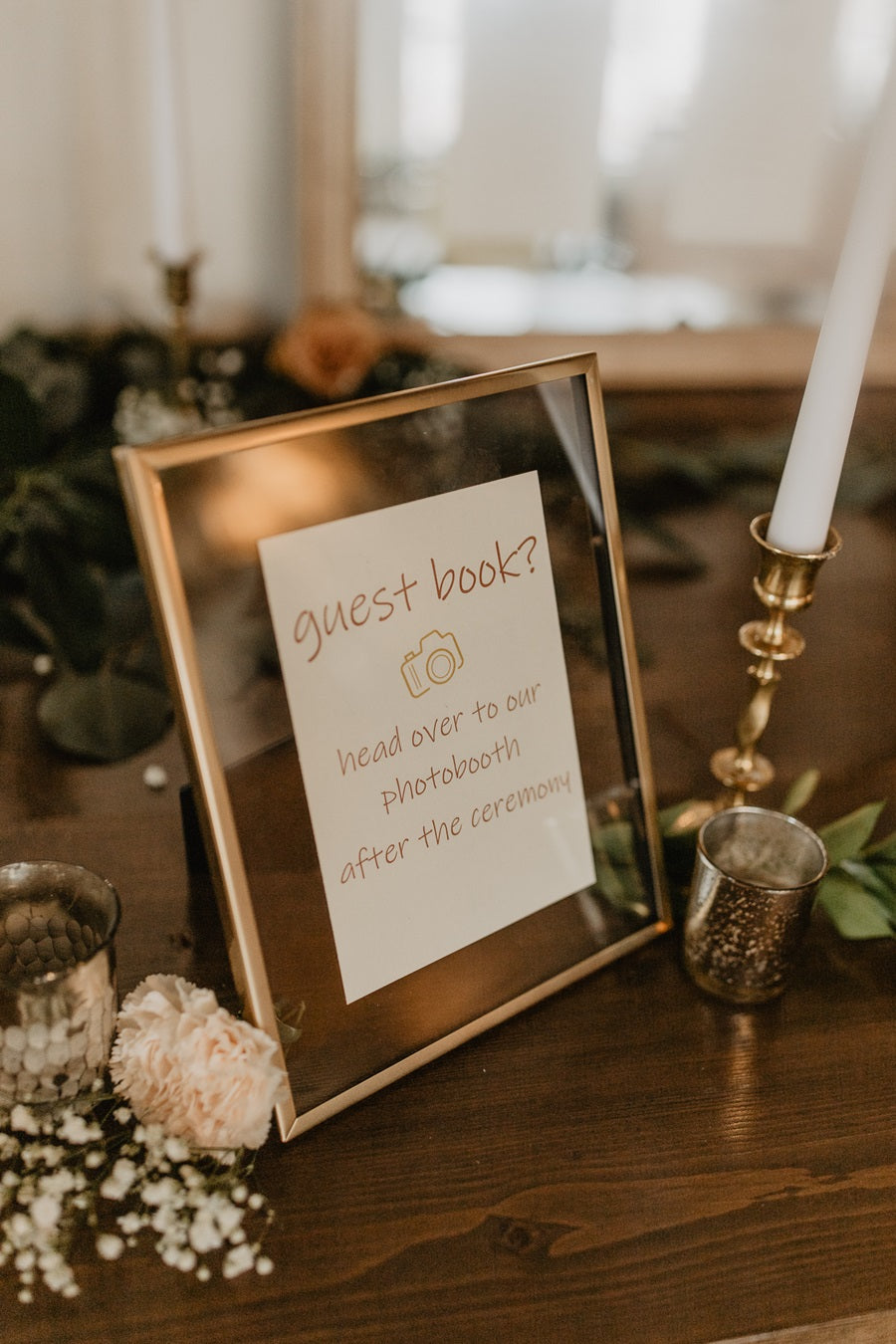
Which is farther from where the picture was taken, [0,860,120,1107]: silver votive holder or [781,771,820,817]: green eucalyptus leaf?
[781,771,820,817]: green eucalyptus leaf

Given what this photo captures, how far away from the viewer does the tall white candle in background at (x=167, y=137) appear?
2.91 feet

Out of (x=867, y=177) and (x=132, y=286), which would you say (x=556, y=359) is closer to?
(x=867, y=177)

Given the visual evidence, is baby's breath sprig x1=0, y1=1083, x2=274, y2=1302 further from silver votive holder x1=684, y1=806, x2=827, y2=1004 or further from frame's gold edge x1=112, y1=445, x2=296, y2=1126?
silver votive holder x1=684, y1=806, x2=827, y2=1004

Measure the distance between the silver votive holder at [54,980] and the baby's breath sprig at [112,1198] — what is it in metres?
0.02

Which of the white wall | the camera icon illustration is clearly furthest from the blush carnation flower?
the white wall

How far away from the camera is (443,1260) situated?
46 centimetres

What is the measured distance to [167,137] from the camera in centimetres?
92

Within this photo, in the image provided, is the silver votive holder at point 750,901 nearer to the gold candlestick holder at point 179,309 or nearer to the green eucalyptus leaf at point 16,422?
the green eucalyptus leaf at point 16,422

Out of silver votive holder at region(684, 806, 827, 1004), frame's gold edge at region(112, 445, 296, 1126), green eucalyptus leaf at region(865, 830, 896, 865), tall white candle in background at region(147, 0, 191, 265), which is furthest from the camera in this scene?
tall white candle in background at region(147, 0, 191, 265)

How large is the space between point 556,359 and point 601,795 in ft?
0.80

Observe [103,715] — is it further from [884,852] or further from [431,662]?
[884,852]

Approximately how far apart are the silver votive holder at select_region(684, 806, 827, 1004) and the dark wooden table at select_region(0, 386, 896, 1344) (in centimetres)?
2

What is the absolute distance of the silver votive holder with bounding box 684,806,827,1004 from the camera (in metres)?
0.55

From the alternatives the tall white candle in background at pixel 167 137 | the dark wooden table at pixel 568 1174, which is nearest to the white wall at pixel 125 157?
the tall white candle in background at pixel 167 137
